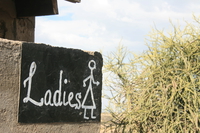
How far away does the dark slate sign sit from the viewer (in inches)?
101

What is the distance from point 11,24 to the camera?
4.32m

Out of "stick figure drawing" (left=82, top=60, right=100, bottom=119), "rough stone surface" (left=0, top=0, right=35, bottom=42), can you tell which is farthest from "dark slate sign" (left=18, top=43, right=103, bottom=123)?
"rough stone surface" (left=0, top=0, right=35, bottom=42)

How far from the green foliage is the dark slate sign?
0.84m

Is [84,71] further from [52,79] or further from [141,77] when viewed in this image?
[141,77]

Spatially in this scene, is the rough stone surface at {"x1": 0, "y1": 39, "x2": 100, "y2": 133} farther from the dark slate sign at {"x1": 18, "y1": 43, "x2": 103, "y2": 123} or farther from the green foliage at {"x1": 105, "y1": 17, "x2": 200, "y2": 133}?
the green foliage at {"x1": 105, "y1": 17, "x2": 200, "y2": 133}

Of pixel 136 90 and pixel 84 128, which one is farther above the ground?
pixel 136 90

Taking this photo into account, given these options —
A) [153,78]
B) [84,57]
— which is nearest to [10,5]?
[84,57]

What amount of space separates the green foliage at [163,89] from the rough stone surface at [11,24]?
158 cm

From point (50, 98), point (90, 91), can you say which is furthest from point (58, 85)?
point (90, 91)

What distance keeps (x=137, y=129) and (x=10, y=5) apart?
252 cm

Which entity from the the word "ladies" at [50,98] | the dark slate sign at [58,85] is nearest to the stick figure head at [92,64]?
the dark slate sign at [58,85]

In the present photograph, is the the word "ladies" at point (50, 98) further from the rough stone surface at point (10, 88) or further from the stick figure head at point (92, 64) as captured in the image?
the stick figure head at point (92, 64)

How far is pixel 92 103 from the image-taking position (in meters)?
2.94

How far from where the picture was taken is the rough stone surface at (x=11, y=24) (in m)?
4.16
